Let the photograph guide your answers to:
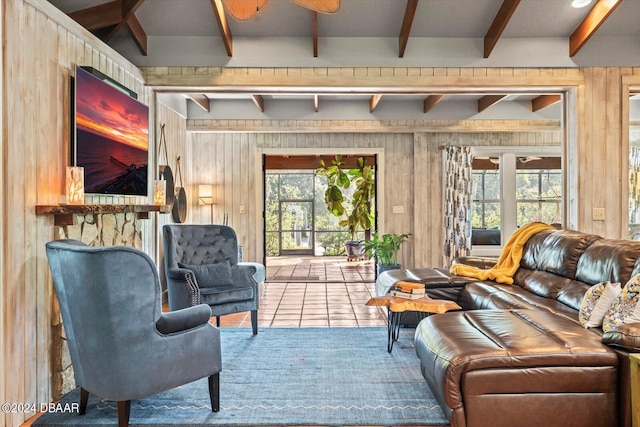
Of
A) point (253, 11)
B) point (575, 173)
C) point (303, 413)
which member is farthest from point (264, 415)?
point (575, 173)

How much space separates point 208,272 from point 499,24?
3527mm

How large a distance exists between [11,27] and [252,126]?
188 inches

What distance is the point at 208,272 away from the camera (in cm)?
446

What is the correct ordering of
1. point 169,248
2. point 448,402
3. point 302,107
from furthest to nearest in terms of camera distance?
point 302,107, point 169,248, point 448,402

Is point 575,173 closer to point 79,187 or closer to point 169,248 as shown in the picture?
point 169,248

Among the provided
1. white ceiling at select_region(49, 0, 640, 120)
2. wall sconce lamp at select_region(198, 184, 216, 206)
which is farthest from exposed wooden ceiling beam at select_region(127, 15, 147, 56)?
wall sconce lamp at select_region(198, 184, 216, 206)

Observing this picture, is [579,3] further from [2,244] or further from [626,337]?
[2,244]

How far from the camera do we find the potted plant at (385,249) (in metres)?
7.45

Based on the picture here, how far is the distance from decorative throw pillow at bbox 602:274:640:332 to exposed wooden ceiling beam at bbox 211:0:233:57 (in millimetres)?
3725

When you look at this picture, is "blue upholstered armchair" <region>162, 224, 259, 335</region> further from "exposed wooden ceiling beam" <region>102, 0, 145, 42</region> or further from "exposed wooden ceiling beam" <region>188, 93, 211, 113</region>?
"exposed wooden ceiling beam" <region>188, 93, 211, 113</region>

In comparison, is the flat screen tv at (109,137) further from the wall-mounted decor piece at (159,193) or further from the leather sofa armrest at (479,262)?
the leather sofa armrest at (479,262)

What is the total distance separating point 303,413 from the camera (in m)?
2.76

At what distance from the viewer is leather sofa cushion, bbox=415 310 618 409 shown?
7.86 feet

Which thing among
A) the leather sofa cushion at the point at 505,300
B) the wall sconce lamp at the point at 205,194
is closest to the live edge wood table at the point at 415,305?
the leather sofa cushion at the point at 505,300
